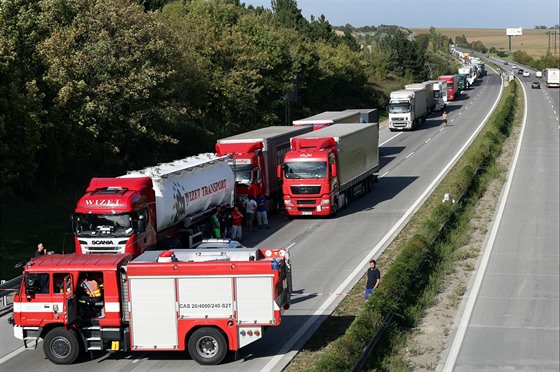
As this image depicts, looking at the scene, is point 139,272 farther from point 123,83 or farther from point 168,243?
point 123,83

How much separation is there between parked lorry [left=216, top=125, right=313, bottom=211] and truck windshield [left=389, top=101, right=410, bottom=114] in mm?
37174

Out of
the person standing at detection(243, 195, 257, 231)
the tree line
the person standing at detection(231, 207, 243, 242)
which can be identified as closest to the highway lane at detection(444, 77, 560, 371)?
the person standing at detection(231, 207, 243, 242)

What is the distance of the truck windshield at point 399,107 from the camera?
75.0 meters

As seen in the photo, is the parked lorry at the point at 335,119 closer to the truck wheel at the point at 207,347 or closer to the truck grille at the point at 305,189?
the truck grille at the point at 305,189

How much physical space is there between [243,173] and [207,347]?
17372 mm

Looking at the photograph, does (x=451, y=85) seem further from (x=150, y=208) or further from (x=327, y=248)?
(x=150, y=208)

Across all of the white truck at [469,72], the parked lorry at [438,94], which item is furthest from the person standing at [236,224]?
the white truck at [469,72]

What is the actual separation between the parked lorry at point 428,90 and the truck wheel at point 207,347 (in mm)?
63991

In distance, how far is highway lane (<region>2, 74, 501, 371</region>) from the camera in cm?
1922

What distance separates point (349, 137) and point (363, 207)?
11.0ft

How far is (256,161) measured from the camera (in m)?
36.0

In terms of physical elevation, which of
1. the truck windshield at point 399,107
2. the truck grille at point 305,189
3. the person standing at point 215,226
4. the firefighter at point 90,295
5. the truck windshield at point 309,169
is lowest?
the person standing at point 215,226

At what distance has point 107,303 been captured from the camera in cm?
1870

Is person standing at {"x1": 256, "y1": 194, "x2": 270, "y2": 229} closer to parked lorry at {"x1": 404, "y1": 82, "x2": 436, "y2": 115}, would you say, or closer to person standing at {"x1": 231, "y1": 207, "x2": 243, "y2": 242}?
person standing at {"x1": 231, "y1": 207, "x2": 243, "y2": 242}
